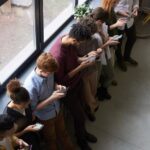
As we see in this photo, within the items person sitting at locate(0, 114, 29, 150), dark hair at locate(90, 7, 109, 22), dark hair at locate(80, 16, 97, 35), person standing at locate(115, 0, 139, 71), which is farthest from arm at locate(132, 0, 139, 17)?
person sitting at locate(0, 114, 29, 150)

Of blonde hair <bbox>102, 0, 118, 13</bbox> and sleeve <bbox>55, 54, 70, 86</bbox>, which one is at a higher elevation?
blonde hair <bbox>102, 0, 118, 13</bbox>

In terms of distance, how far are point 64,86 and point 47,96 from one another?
0.21 m

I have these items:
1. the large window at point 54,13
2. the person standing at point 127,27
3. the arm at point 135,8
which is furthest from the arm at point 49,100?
the arm at point 135,8

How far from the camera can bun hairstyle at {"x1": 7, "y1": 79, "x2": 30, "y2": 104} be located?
2.51 meters

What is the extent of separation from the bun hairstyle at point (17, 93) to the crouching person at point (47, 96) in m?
0.18

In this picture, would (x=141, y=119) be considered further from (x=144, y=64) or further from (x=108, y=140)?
(x=144, y=64)

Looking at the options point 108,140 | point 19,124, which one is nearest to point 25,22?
point 19,124

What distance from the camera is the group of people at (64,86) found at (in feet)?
8.53

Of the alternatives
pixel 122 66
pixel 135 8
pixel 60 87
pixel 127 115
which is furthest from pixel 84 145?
pixel 135 8

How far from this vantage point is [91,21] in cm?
317

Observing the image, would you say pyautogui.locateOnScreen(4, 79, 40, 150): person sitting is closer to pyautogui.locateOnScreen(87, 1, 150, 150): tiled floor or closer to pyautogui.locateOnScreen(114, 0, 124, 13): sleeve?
pyautogui.locateOnScreen(87, 1, 150, 150): tiled floor

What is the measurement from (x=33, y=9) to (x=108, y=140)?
1.56 metres

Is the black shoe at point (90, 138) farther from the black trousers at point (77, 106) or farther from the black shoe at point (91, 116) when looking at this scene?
the black shoe at point (91, 116)

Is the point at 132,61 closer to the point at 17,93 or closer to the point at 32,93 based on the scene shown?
the point at 32,93
